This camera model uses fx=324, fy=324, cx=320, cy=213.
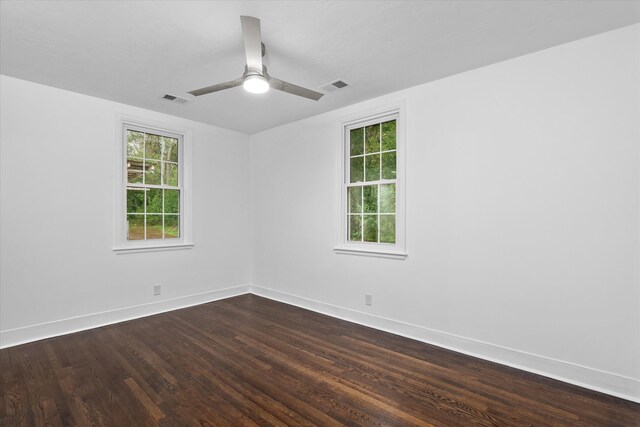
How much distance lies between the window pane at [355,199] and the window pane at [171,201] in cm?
251

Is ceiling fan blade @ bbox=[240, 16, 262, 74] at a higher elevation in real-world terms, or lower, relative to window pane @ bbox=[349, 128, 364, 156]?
higher

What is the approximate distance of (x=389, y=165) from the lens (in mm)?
3836

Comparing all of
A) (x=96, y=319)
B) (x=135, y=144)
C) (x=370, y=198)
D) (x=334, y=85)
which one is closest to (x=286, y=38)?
(x=334, y=85)

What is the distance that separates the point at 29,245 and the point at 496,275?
15.3ft

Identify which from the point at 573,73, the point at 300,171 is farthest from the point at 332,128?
the point at 573,73

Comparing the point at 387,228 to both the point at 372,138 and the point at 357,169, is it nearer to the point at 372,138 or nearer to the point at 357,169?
the point at 357,169

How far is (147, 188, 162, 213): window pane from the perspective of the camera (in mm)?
4396

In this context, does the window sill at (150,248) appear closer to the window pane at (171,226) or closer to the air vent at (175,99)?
the window pane at (171,226)

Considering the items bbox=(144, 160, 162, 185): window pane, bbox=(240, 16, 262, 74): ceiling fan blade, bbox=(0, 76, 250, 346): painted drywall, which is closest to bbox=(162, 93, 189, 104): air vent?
bbox=(0, 76, 250, 346): painted drywall

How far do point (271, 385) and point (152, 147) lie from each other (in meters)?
3.53

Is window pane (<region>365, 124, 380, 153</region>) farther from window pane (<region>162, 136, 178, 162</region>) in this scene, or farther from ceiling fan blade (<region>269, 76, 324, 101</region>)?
window pane (<region>162, 136, 178, 162</region>)

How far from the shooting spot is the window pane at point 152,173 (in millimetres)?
4375

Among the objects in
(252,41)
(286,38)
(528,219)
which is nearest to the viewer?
(252,41)

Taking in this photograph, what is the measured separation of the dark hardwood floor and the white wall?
281 millimetres
